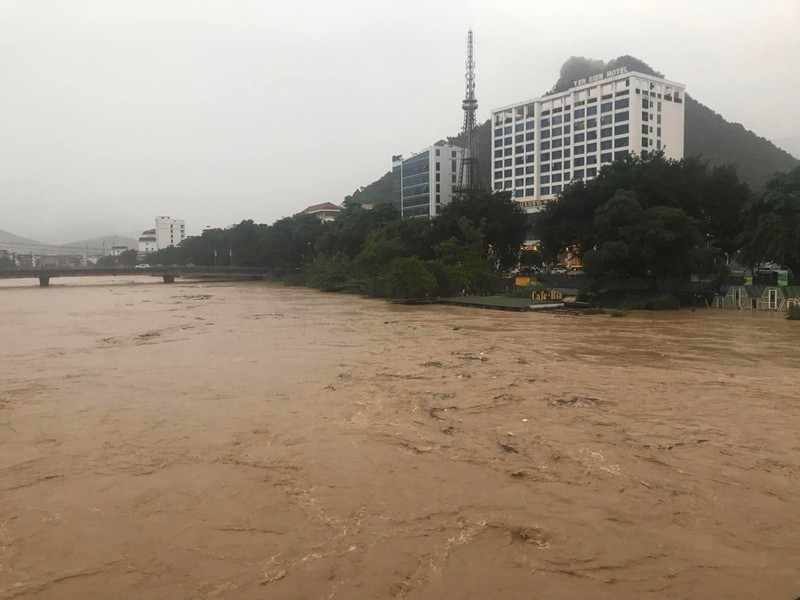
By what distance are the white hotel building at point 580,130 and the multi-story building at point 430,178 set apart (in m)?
6.47

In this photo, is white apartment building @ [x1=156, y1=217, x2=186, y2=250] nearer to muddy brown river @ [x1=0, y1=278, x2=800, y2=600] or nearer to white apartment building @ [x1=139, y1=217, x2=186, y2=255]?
white apartment building @ [x1=139, y1=217, x2=186, y2=255]

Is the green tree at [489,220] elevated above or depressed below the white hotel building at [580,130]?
below

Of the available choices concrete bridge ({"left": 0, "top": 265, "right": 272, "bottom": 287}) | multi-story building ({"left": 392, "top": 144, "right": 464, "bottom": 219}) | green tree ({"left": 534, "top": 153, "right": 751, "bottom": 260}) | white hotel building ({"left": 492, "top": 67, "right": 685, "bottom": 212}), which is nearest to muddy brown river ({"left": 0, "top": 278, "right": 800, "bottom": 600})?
green tree ({"left": 534, "top": 153, "right": 751, "bottom": 260})

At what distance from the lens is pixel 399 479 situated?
20.0 ft

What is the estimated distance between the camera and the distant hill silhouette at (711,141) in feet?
238

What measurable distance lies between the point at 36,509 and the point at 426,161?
79789 mm

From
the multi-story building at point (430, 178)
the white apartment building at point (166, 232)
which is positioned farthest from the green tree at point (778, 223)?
the white apartment building at point (166, 232)

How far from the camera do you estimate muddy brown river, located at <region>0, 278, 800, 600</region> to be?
14.0ft

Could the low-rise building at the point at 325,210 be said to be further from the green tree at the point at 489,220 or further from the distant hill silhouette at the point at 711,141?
the green tree at the point at 489,220

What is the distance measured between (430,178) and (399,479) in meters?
77.3

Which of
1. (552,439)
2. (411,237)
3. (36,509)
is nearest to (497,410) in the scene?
(552,439)

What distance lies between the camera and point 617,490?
5.75m

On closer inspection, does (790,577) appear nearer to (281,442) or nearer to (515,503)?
(515,503)

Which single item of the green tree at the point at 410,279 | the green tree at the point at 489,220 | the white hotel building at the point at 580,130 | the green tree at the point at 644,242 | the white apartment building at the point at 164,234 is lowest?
the green tree at the point at 410,279
